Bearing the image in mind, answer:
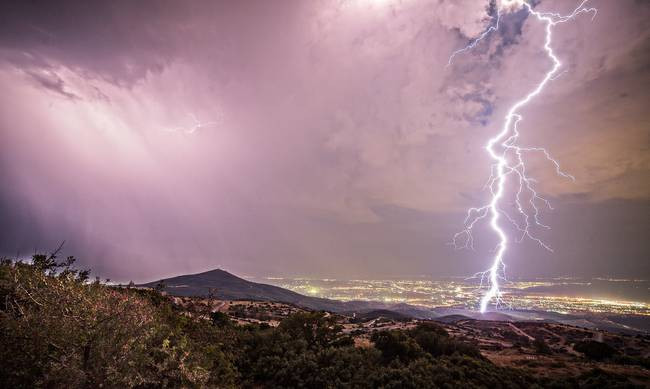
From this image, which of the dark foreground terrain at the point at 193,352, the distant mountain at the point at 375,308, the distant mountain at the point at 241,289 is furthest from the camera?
the distant mountain at the point at 241,289

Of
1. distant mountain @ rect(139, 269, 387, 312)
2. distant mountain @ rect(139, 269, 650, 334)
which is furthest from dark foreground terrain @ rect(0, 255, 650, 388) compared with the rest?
distant mountain @ rect(139, 269, 387, 312)

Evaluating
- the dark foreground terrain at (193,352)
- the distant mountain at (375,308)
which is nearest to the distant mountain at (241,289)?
the distant mountain at (375,308)

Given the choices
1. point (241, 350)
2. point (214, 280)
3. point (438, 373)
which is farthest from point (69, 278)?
point (214, 280)

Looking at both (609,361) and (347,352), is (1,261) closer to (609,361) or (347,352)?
(347,352)

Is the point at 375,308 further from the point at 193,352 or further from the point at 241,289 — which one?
the point at 193,352

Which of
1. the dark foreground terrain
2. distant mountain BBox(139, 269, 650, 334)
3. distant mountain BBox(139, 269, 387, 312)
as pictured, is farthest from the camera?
distant mountain BBox(139, 269, 387, 312)

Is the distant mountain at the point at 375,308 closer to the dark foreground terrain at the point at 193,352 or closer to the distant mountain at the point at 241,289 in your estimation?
the distant mountain at the point at 241,289

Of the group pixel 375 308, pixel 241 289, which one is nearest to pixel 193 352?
pixel 375 308

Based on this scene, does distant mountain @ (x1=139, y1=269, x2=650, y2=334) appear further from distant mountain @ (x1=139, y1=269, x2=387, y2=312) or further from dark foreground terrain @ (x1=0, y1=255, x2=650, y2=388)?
dark foreground terrain @ (x1=0, y1=255, x2=650, y2=388)

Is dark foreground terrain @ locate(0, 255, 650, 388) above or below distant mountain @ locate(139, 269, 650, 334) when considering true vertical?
above
